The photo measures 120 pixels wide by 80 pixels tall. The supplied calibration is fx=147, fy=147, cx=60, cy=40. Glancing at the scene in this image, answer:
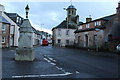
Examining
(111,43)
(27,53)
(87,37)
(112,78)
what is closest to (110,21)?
(111,43)

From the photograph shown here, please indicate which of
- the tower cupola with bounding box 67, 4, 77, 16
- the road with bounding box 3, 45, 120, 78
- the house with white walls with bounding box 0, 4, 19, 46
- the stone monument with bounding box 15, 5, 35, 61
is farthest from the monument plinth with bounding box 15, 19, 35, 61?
the tower cupola with bounding box 67, 4, 77, 16

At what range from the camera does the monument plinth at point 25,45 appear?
1166 centimetres

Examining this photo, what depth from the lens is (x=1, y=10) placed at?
121 feet

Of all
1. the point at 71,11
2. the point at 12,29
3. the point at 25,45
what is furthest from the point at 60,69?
the point at 71,11

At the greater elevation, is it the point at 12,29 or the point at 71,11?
the point at 71,11

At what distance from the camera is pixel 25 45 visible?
12.0 metres

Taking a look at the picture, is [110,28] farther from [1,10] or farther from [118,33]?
[1,10]

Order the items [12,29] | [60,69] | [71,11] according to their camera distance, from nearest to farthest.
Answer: [60,69] < [12,29] < [71,11]

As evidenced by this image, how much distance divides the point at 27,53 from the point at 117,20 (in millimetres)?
20357

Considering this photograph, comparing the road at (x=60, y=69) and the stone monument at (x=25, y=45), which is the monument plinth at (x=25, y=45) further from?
the road at (x=60, y=69)

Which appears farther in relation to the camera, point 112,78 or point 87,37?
point 87,37

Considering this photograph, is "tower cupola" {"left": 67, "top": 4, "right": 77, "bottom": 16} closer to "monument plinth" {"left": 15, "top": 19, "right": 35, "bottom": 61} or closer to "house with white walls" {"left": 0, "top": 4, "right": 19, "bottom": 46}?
"house with white walls" {"left": 0, "top": 4, "right": 19, "bottom": 46}

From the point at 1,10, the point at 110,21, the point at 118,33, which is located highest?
the point at 1,10

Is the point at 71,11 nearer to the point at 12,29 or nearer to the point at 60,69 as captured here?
the point at 12,29
